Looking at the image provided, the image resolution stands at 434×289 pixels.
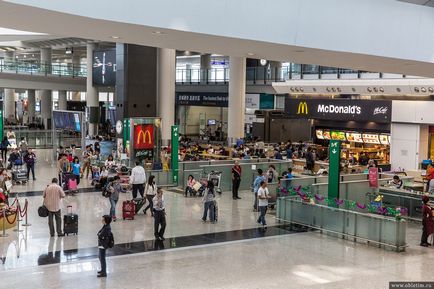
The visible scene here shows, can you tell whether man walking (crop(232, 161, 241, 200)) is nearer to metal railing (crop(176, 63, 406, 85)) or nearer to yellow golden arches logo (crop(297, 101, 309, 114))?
metal railing (crop(176, 63, 406, 85))

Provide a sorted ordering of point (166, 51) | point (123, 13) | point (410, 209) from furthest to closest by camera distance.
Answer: point (166, 51), point (410, 209), point (123, 13)

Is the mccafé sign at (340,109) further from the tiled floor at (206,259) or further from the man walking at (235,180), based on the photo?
the tiled floor at (206,259)

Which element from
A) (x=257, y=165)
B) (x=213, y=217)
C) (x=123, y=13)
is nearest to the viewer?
(x=123, y=13)

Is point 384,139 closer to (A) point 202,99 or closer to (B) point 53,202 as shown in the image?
(A) point 202,99

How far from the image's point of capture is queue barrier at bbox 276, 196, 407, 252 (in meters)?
13.8

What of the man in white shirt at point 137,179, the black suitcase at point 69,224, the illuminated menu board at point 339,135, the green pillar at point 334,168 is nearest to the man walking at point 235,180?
the man in white shirt at point 137,179

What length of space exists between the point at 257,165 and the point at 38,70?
29286 mm

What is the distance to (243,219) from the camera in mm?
17172

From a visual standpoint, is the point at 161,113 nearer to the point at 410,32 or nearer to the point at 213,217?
the point at 213,217

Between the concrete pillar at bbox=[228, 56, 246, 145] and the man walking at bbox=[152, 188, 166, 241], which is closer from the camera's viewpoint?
the man walking at bbox=[152, 188, 166, 241]

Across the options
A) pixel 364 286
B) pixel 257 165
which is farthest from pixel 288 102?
pixel 364 286

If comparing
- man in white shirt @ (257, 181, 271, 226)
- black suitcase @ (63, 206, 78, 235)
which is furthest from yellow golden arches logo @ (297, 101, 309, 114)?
black suitcase @ (63, 206, 78, 235)

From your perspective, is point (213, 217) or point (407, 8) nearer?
point (407, 8)

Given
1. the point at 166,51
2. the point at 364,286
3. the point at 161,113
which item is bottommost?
the point at 364,286
